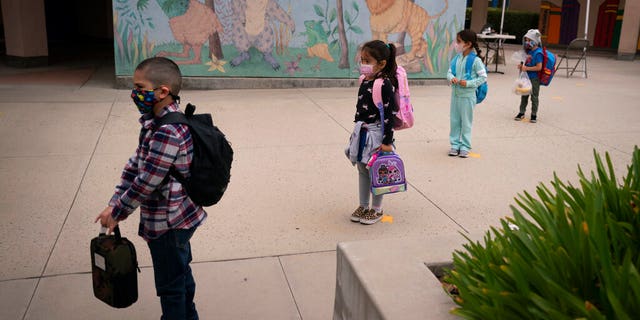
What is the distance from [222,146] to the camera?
3025 mm

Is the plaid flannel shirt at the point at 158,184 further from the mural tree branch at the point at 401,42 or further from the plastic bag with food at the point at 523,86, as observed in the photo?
the mural tree branch at the point at 401,42

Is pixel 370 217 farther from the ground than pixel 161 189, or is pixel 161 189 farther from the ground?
pixel 161 189

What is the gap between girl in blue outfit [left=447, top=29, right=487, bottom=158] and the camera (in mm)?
7023

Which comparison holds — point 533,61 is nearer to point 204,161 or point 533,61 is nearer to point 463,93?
point 463,93

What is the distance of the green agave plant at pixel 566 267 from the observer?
5.89 feet

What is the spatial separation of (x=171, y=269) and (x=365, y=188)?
234cm

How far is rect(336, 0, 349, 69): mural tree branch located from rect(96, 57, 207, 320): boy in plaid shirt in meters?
9.49

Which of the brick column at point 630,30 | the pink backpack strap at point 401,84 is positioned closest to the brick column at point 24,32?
the pink backpack strap at point 401,84

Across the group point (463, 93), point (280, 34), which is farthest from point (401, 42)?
point (463, 93)

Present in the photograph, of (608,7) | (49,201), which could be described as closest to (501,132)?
(49,201)

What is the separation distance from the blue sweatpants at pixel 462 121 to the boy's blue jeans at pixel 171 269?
4793 millimetres

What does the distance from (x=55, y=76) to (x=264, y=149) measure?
24.1ft

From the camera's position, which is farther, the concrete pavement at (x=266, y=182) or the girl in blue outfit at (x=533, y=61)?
the girl in blue outfit at (x=533, y=61)

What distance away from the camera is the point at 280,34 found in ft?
39.0
